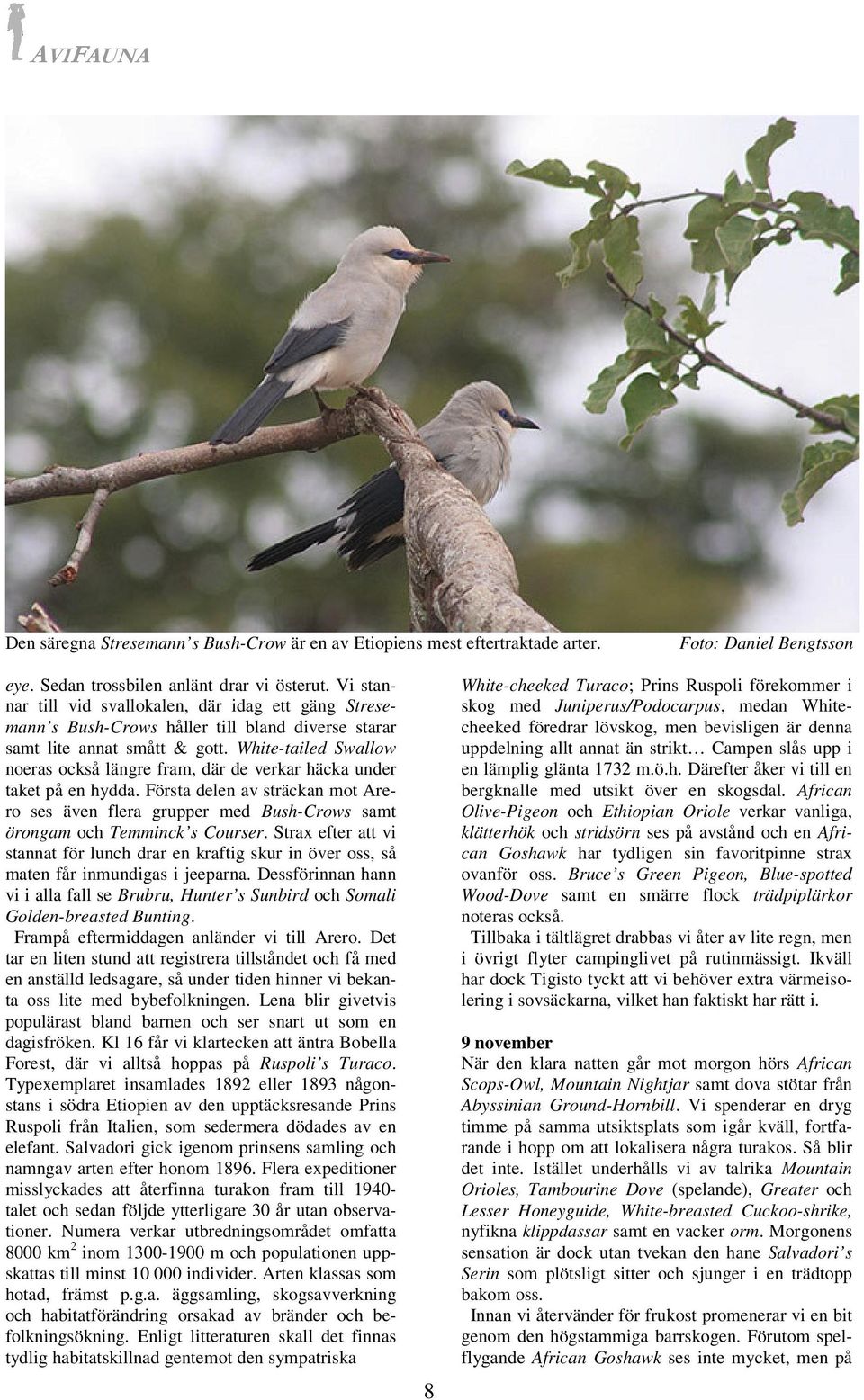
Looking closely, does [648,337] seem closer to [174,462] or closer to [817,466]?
[817,466]

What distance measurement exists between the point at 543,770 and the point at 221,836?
2.34 ft

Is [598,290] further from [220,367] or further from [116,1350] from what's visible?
[116,1350]

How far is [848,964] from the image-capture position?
131 inches

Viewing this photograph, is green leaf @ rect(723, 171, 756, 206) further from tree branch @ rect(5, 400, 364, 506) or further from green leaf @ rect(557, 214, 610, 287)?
tree branch @ rect(5, 400, 364, 506)

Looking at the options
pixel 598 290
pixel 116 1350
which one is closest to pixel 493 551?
pixel 116 1350

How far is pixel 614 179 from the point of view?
2.14 meters

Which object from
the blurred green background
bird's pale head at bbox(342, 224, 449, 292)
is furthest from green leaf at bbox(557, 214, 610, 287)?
the blurred green background

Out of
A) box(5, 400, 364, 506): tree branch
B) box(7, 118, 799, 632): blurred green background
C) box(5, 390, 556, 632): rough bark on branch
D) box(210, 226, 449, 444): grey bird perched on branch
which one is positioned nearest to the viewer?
box(5, 390, 556, 632): rough bark on branch

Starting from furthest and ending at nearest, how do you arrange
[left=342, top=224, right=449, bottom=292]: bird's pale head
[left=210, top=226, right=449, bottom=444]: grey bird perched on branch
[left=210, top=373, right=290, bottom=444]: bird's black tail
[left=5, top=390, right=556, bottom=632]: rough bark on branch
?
[left=342, top=224, right=449, bottom=292]: bird's pale head → [left=210, top=226, right=449, bottom=444]: grey bird perched on branch → [left=210, top=373, right=290, bottom=444]: bird's black tail → [left=5, top=390, right=556, bottom=632]: rough bark on branch

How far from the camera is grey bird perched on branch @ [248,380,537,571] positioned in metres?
4.44

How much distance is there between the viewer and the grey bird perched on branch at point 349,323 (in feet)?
14.1

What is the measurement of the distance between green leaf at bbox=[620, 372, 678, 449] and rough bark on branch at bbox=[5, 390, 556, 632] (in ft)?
1.54

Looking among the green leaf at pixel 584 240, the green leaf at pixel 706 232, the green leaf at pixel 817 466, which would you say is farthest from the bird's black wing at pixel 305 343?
the green leaf at pixel 817 466

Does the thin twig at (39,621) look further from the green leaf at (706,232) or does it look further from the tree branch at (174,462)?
the green leaf at (706,232)
